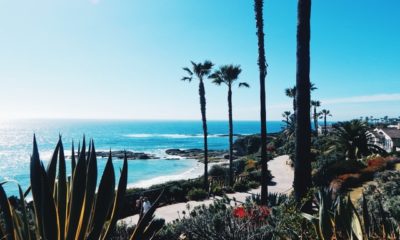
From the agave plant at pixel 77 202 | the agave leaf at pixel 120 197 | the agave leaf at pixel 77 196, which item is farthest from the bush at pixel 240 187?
the agave leaf at pixel 77 196

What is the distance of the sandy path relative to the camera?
A: 56.5 ft

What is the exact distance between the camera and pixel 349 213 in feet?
14.7

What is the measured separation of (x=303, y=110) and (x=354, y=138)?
21212mm

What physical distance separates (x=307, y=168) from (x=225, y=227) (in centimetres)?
239

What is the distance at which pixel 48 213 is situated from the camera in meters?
2.33

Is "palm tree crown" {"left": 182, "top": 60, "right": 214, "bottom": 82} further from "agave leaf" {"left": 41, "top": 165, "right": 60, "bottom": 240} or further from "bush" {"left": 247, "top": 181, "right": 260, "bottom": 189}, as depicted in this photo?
"agave leaf" {"left": 41, "top": 165, "right": 60, "bottom": 240}

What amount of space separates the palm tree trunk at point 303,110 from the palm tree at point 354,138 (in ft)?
67.3

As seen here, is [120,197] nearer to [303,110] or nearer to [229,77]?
[303,110]

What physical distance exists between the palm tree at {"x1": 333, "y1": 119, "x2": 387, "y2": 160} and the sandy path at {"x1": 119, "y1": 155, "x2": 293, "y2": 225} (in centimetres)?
510

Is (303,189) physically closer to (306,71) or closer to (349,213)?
(306,71)

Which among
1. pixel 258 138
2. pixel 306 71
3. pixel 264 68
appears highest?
pixel 264 68

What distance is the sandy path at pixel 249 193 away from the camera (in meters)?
17.2

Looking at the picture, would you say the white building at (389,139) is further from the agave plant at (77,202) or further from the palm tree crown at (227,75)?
the agave plant at (77,202)

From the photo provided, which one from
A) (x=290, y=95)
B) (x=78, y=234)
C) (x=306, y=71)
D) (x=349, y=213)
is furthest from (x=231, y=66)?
(x=290, y=95)
